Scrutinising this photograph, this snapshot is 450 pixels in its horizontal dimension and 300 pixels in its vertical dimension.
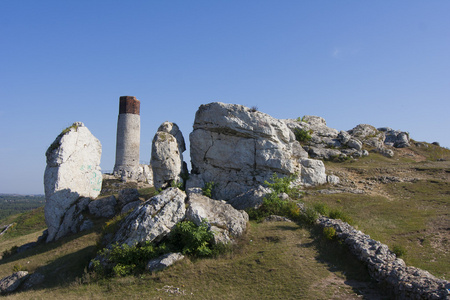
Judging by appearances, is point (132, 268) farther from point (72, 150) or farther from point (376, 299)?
point (72, 150)

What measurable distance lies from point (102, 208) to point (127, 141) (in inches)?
846

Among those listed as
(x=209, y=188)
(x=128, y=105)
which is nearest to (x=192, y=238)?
(x=209, y=188)

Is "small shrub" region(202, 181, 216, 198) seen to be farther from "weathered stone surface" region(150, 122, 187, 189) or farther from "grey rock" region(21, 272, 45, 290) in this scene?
"grey rock" region(21, 272, 45, 290)

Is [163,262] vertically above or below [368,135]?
below

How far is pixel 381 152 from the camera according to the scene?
116 feet

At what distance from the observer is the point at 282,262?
461 inches

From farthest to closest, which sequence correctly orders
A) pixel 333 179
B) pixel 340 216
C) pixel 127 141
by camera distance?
pixel 127 141
pixel 333 179
pixel 340 216

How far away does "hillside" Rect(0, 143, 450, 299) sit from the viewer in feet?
34.0

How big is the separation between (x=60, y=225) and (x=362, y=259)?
18.2 m

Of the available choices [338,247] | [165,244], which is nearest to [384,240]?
[338,247]

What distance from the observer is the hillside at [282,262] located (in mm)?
10367

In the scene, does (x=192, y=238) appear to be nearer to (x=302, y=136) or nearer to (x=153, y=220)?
(x=153, y=220)

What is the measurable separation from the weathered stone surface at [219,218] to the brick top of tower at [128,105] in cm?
3029

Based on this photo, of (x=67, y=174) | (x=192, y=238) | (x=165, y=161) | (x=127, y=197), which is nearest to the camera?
(x=192, y=238)
